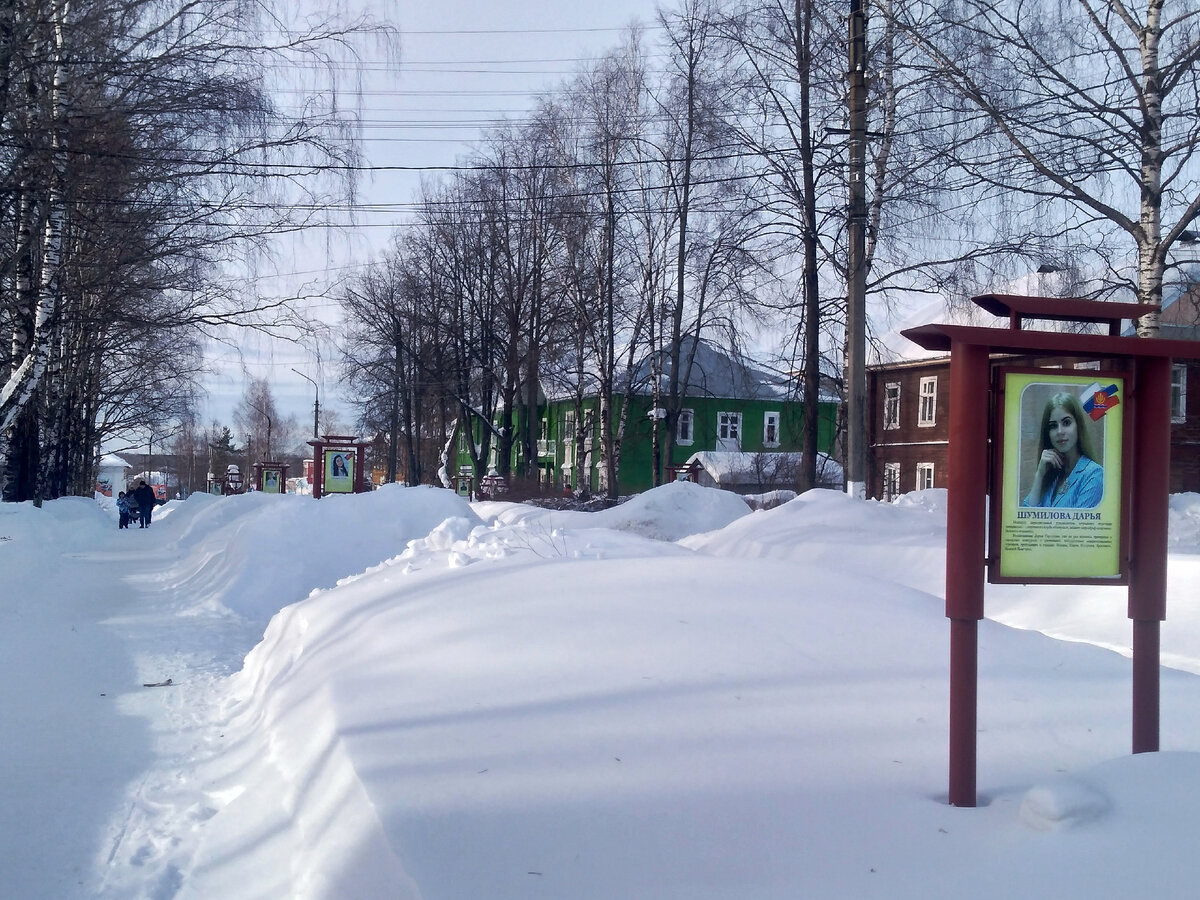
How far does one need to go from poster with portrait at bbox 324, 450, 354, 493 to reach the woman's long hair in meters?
25.4

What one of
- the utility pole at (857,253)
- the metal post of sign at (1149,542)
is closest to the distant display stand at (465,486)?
the utility pole at (857,253)

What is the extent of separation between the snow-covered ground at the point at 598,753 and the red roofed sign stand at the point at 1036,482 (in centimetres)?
41

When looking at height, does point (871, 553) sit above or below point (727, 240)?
below

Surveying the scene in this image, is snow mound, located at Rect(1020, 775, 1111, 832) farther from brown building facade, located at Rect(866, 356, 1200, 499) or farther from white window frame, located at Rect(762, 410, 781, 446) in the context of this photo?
white window frame, located at Rect(762, 410, 781, 446)

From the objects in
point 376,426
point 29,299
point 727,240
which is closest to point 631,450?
point 376,426

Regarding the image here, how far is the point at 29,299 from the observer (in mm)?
16656

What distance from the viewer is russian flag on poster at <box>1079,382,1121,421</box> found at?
3918mm

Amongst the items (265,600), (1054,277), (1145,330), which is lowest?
(265,600)

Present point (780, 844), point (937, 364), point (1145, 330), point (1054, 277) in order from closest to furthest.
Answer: point (780, 844) < point (1145, 330) < point (1054, 277) < point (937, 364)

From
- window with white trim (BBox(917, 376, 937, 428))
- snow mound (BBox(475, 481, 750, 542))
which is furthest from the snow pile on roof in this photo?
snow mound (BBox(475, 481, 750, 542))

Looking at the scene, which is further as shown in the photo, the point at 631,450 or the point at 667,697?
the point at 631,450

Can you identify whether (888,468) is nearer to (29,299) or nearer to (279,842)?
(29,299)

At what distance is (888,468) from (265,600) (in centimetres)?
2940

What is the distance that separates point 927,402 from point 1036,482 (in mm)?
35502
